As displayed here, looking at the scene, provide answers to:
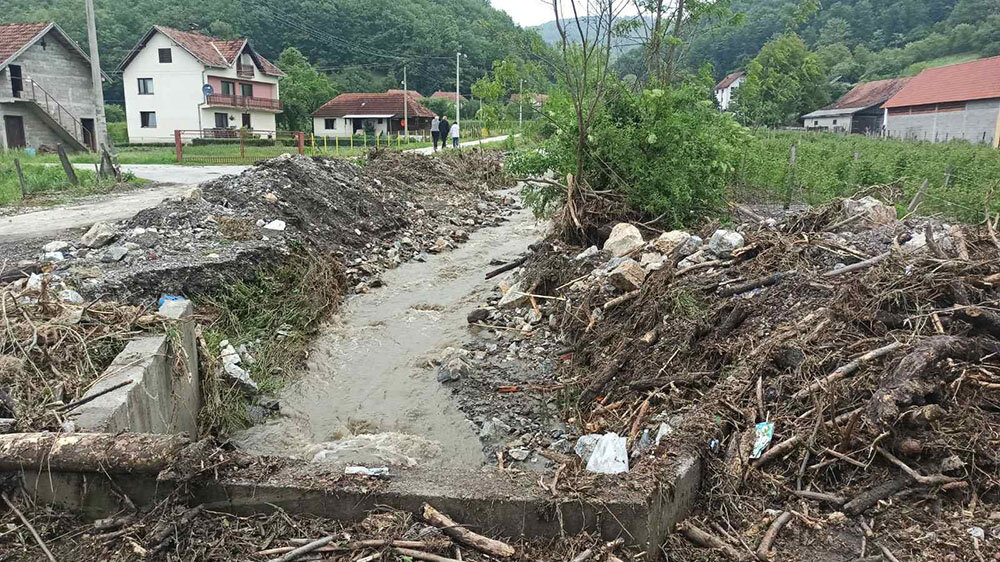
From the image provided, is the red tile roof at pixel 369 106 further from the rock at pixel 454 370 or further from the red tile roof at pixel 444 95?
the rock at pixel 454 370

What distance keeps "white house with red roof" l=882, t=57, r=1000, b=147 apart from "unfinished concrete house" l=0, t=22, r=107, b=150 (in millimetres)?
43895

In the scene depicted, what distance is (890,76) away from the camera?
6488 centimetres

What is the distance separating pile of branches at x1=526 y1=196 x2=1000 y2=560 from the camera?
10.4 ft

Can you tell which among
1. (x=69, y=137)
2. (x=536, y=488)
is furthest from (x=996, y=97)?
(x=69, y=137)

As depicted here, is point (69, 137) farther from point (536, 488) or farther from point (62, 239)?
point (536, 488)

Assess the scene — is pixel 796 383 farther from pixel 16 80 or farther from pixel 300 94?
pixel 300 94

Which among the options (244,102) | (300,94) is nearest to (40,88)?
(244,102)

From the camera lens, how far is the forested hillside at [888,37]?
62156 millimetres

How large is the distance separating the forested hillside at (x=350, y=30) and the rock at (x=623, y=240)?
165 ft

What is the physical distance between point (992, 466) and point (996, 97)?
39.5m

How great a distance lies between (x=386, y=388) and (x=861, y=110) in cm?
5492

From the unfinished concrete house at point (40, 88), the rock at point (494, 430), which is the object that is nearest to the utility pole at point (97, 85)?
the rock at point (494, 430)

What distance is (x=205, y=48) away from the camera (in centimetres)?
4500

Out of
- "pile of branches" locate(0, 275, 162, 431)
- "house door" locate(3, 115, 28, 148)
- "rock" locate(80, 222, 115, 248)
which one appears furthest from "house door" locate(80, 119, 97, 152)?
"pile of branches" locate(0, 275, 162, 431)
